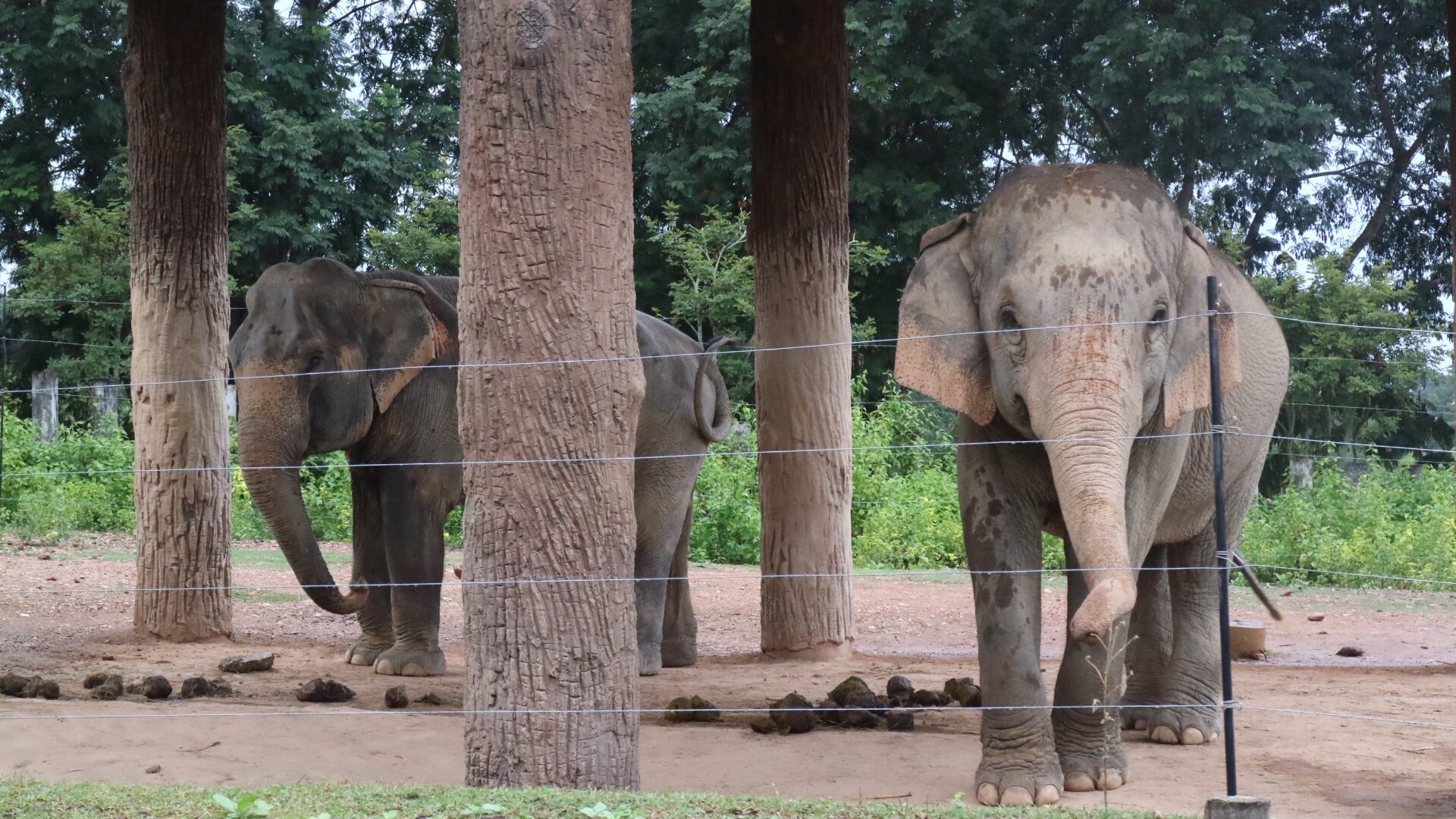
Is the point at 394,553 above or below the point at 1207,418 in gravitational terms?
below

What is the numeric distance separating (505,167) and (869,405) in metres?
18.0

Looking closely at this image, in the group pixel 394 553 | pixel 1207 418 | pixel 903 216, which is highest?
pixel 903 216

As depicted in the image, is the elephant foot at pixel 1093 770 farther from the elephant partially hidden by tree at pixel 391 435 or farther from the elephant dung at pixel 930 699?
the elephant partially hidden by tree at pixel 391 435

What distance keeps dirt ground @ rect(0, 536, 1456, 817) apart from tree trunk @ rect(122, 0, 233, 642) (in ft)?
1.74

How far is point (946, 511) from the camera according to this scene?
16.7 m

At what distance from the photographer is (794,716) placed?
274 inches

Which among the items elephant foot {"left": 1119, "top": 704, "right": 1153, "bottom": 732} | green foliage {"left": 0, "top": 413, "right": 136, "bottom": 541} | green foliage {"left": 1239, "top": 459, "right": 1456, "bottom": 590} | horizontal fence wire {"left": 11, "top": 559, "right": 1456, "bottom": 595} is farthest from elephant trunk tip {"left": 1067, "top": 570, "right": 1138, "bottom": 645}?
green foliage {"left": 0, "top": 413, "right": 136, "bottom": 541}

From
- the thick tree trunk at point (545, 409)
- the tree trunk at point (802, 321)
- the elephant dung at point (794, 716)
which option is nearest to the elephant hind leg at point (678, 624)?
the tree trunk at point (802, 321)

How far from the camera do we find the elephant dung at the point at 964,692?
7.71 metres

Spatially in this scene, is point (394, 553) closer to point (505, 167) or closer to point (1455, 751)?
point (505, 167)

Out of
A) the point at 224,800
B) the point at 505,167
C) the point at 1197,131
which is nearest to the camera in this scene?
the point at 224,800

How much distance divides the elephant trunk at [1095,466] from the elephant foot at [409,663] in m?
4.68

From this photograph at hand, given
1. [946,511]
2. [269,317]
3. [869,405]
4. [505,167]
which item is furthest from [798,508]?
[869,405]

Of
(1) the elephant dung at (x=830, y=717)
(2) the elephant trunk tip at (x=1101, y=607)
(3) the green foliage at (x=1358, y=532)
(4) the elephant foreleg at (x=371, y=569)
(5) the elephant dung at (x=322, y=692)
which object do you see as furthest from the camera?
(3) the green foliage at (x=1358, y=532)
